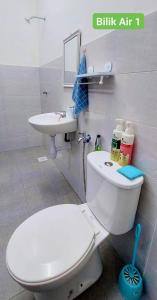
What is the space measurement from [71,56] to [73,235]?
137 cm

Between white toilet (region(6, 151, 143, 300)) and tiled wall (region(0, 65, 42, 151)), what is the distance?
6.88 ft

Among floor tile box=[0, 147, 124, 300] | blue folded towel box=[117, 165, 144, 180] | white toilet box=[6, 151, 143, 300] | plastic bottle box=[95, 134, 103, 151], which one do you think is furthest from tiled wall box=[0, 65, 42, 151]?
blue folded towel box=[117, 165, 144, 180]

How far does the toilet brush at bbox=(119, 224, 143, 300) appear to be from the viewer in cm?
90

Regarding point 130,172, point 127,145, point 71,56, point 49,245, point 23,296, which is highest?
point 71,56

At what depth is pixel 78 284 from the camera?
935mm

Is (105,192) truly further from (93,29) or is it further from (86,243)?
(93,29)

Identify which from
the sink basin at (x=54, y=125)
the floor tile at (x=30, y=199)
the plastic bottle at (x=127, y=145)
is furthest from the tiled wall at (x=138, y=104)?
the sink basin at (x=54, y=125)

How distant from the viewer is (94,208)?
0.98 meters

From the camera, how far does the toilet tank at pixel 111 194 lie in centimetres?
77

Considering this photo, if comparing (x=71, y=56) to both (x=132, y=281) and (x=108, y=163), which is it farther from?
(x=132, y=281)

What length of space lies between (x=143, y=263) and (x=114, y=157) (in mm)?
617

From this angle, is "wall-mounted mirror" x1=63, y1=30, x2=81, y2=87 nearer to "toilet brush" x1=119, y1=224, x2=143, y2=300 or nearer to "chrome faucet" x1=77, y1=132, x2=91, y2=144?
"chrome faucet" x1=77, y1=132, x2=91, y2=144

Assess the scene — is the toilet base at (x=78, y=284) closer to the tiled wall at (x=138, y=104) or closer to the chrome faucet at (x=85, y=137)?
the tiled wall at (x=138, y=104)

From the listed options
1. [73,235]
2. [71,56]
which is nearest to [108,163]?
[73,235]
